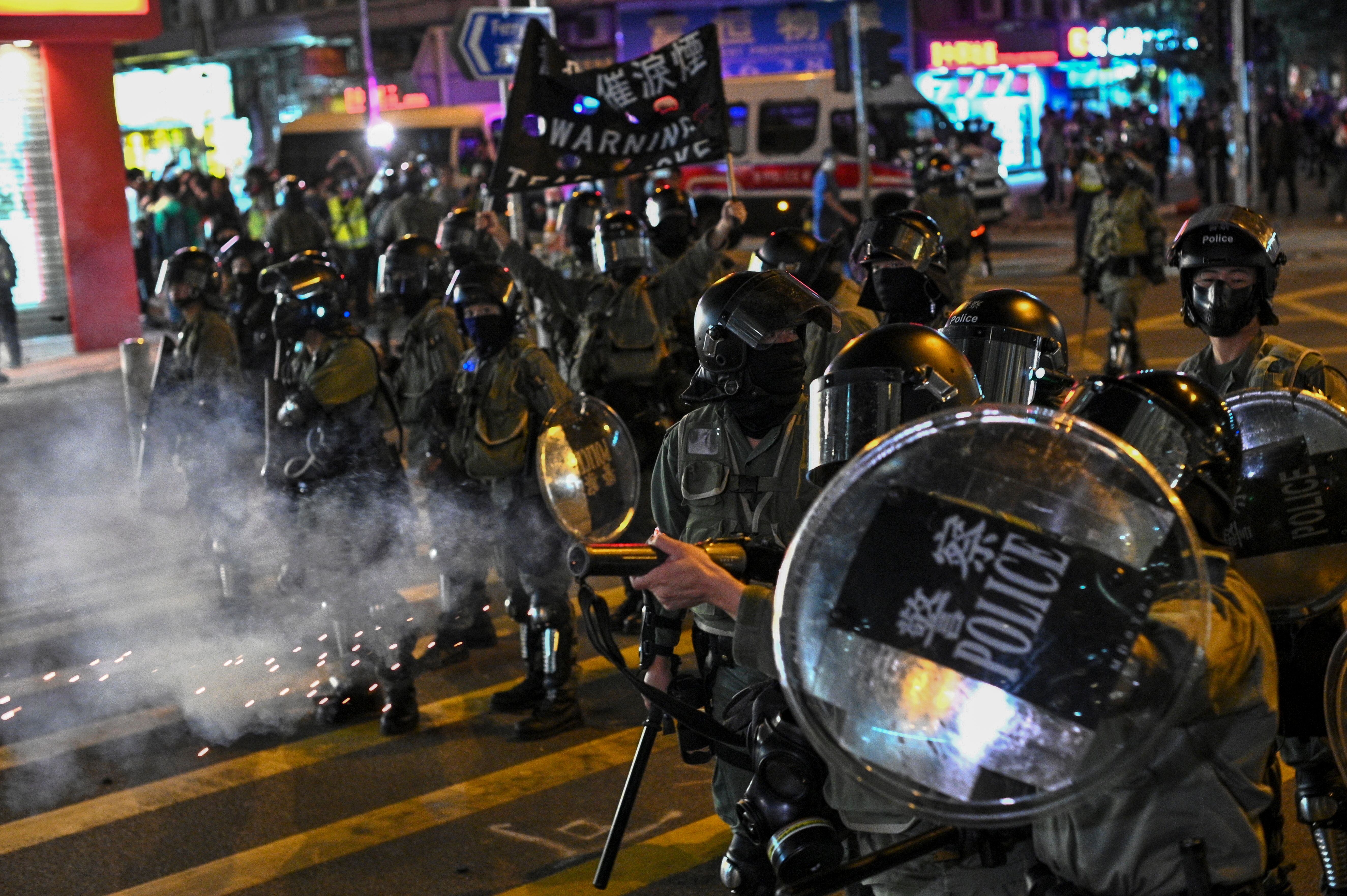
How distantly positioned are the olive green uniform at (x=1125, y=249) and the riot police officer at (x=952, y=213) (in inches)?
66.7

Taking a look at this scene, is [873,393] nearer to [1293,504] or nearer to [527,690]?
[1293,504]

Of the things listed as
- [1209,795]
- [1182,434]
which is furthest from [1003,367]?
[1209,795]

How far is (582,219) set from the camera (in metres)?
11.1

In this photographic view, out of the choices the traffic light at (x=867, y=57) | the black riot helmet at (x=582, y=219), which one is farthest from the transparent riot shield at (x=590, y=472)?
the traffic light at (x=867, y=57)

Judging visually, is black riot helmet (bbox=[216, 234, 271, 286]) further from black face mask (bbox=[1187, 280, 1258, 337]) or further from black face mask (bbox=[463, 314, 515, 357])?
black face mask (bbox=[1187, 280, 1258, 337])

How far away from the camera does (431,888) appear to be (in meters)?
4.77

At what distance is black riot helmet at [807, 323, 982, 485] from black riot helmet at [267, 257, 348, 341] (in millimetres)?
4118

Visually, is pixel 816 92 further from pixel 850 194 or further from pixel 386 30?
pixel 386 30

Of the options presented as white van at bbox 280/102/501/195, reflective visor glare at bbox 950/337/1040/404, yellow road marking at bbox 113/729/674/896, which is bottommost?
yellow road marking at bbox 113/729/674/896

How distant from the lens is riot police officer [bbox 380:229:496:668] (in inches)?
270

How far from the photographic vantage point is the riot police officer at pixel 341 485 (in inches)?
257

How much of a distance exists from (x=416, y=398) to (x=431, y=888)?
9.83 ft

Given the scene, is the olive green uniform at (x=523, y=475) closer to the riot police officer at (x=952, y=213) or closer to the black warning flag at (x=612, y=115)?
the black warning flag at (x=612, y=115)

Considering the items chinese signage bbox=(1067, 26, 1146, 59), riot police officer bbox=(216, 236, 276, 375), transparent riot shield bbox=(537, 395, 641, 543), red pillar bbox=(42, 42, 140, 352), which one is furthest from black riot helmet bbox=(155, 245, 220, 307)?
chinese signage bbox=(1067, 26, 1146, 59)
